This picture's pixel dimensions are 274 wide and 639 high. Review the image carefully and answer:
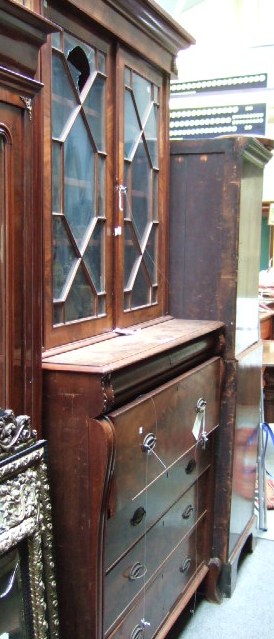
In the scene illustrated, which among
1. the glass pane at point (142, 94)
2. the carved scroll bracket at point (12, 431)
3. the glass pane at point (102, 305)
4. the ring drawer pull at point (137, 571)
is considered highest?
the glass pane at point (142, 94)

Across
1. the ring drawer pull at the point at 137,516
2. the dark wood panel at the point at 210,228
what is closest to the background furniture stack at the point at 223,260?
the dark wood panel at the point at 210,228

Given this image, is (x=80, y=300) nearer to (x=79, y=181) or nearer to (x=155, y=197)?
(x=79, y=181)

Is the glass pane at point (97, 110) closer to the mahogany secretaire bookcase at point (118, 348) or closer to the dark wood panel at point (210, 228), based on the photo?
the mahogany secretaire bookcase at point (118, 348)

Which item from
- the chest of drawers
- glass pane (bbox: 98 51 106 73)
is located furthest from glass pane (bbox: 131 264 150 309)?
glass pane (bbox: 98 51 106 73)

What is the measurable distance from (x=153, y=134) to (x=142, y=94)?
0.17 meters

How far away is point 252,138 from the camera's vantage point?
8.56 ft

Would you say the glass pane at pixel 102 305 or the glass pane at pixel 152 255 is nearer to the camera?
the glass pane at pixel 102 305

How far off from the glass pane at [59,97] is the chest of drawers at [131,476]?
1.93ft

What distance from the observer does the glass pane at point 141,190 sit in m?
2.24

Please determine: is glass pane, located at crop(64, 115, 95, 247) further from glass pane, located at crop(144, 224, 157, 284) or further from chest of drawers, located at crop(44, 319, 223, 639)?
glass pane, located at crop(144, 224, 157, 284)

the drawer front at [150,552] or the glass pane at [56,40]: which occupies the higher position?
the glass pane at [56,40]

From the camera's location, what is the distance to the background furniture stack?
258 cm

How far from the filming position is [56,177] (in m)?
1.71

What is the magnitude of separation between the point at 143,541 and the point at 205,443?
0.67 meters
